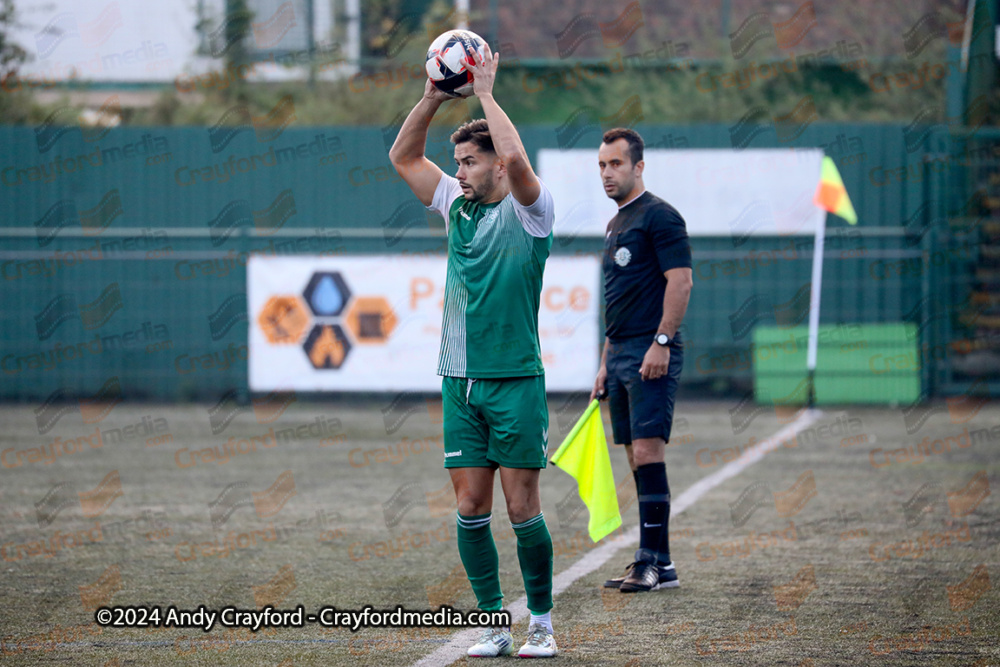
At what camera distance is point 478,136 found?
487 cm

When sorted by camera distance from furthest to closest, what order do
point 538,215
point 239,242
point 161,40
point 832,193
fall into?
point 161,40 → point 239,242 → point 832,193 → point 538,215

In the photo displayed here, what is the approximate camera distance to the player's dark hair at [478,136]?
4.87 m

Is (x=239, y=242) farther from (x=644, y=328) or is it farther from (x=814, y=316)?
(x=644, y=328)

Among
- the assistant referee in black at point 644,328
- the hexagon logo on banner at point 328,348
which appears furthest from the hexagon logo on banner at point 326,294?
the assistant referee in black at point 644,328

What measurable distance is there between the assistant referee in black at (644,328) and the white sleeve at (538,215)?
1466 millimetres

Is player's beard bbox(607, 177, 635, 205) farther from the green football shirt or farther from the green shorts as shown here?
the green shorts

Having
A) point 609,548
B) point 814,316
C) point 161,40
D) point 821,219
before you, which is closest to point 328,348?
point 814,316

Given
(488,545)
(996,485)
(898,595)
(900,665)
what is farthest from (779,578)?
(996,485)

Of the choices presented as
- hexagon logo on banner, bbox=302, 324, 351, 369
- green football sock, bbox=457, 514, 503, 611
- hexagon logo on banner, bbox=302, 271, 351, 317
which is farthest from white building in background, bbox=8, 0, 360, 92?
green football sock, bbox=457, 514, 503, 611

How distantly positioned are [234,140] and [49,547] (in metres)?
10.0

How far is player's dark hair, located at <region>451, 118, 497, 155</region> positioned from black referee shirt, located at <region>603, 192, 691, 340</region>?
64.9 inches

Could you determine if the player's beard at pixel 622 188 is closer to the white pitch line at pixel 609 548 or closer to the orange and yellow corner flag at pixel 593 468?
the orange and yellow corner flag at pixel 593 468

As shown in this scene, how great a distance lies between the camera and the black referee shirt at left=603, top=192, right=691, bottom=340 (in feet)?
20.7

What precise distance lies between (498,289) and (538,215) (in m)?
0.34
